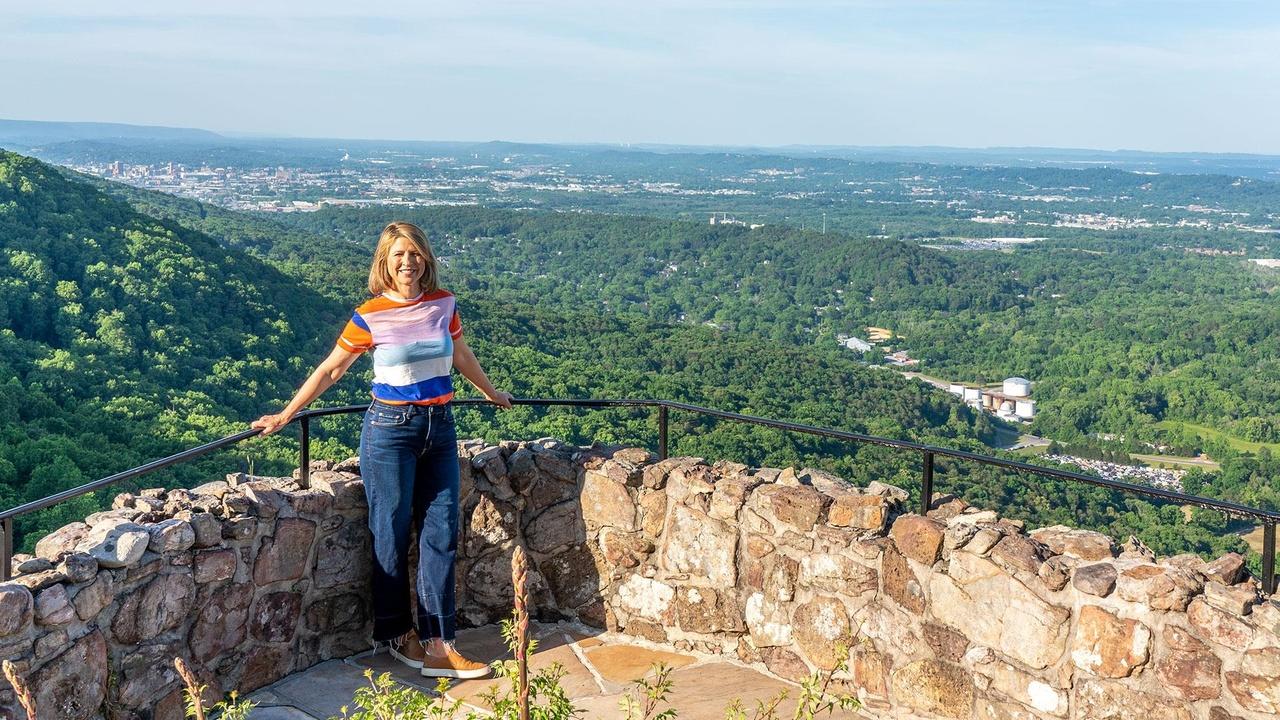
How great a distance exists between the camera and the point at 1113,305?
80.6 m

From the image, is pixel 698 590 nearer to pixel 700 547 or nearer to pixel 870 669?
pixel 700 547

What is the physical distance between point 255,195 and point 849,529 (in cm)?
11928

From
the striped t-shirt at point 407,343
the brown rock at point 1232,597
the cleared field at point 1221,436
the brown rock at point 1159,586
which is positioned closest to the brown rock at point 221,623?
the striped t-shirt at point 407,343

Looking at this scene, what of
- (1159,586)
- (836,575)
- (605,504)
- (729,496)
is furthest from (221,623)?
(1159,586)

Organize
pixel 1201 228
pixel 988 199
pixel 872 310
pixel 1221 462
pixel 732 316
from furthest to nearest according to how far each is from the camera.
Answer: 1. pixel 988 199
2. pixel 1201 228
3. pixel 872 310
4. pixel 732 316
5. pixel 1221 462

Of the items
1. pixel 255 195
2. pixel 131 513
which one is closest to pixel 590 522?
pixel 131 513

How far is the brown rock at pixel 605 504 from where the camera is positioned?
5180 mm

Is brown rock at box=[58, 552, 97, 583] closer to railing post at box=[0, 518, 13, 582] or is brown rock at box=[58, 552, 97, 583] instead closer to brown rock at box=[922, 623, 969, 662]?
railing post at box=[0, 518, 13, 582]

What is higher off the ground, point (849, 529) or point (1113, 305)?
point (849, 529)

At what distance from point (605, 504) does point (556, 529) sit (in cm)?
25

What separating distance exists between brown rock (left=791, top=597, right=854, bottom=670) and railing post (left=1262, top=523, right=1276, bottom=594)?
1.41 metres

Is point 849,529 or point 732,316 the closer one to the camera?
point 849,529

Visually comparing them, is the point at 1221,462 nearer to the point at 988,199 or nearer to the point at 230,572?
the point at 230,572

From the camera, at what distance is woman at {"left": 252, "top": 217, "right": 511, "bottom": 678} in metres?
4.51
